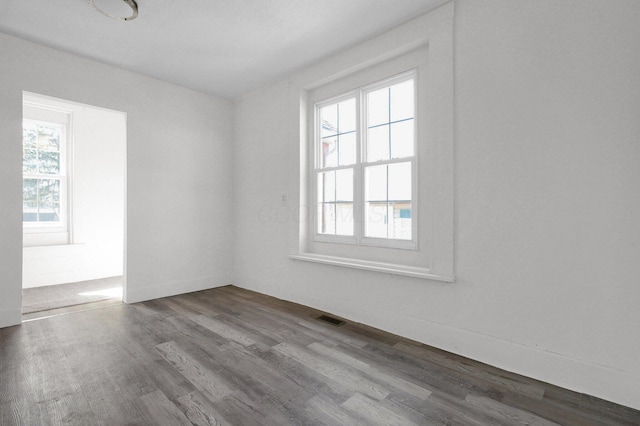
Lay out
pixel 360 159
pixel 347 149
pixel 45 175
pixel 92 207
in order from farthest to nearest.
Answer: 1. pixel 92 207
2. pixel 45 175
3. pixel 347 149
4. pixel 360 159

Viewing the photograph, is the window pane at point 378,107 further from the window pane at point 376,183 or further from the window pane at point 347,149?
the window pane at point 376,183

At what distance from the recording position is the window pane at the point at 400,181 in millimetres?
3123

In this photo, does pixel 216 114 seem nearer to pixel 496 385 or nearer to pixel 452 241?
pixel 452 241

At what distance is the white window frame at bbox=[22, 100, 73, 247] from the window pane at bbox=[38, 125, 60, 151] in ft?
0.22

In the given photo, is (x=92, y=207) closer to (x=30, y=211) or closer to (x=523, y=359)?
(x=30, y=211)

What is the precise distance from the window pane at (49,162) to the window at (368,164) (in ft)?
15.5

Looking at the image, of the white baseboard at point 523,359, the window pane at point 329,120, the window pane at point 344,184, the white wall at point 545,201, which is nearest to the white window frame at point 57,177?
the window pane at point 329,120

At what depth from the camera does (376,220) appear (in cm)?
339

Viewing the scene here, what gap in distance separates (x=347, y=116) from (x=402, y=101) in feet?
2.41

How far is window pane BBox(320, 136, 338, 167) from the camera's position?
3.83 metres

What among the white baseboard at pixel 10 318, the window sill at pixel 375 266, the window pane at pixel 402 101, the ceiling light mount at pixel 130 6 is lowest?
the white baseboard at pixel 10 318

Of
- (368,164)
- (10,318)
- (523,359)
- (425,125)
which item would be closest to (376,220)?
(368,164)

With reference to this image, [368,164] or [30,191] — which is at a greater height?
[368,164]

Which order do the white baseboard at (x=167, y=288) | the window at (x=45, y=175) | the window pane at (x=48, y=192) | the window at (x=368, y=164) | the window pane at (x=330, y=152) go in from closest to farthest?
the window at (x=368, y=164) < the window pane at (x=330, y=152) < the white baseboard at (x=167, y=288) < the window at (x=45, y=175) < the window pane at (x=48, y=192)
